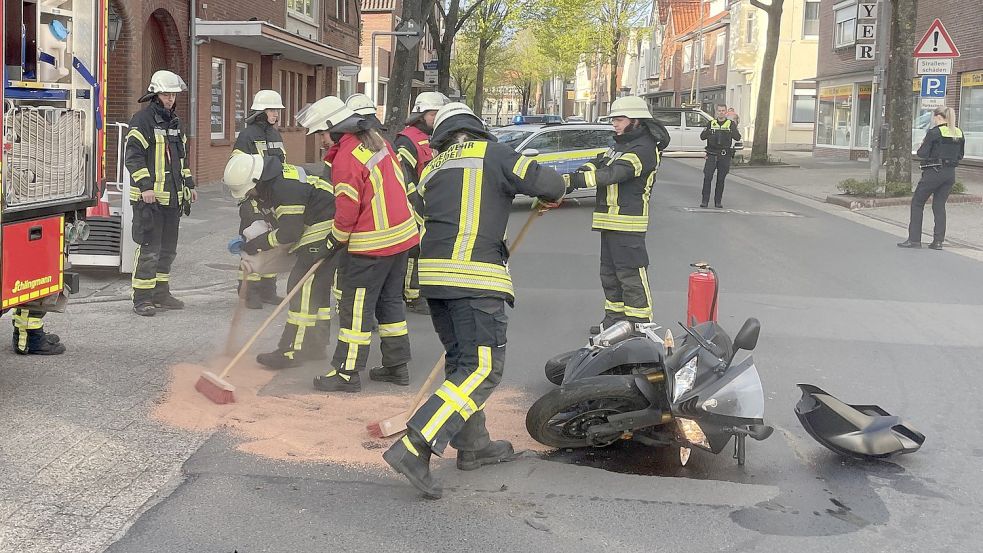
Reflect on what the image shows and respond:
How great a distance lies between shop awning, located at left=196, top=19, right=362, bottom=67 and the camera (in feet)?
67.6

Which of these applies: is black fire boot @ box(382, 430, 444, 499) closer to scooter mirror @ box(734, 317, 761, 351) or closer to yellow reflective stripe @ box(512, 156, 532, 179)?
yellow reflective stripe @ box(512, 156, 532, 179)

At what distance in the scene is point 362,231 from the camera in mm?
6516

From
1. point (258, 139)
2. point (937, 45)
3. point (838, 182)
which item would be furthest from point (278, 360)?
point (838, 182)

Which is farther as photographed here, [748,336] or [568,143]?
[568,143]

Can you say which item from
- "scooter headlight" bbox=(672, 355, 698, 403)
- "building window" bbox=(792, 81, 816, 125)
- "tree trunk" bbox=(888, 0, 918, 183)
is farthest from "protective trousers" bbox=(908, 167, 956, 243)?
"building window" bbox=(792, 81, 816, 125)

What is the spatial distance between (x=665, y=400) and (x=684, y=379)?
0.17 metres

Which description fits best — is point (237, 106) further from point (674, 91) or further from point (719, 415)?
point (674, 91)

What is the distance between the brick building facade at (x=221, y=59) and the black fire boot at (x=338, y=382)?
12.5 meters

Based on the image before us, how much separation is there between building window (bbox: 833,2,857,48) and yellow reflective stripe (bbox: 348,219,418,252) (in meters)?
33.2

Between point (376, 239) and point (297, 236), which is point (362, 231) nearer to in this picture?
point (376, 239)

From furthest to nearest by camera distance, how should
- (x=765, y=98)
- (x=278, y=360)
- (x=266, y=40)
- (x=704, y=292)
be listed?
(x=765, y=98) → (x=266, y=40) → (x=278, y=360) → (x=704, y=292)

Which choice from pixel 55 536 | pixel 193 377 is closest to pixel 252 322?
pixel 193 377

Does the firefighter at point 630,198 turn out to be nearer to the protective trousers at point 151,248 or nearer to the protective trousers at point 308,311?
the protective trousers at point 308,311

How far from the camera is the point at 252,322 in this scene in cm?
880
